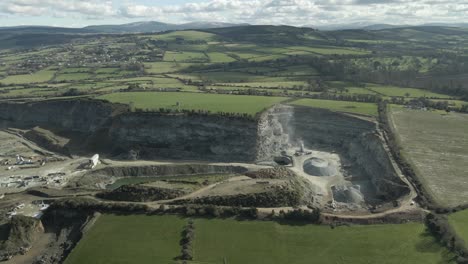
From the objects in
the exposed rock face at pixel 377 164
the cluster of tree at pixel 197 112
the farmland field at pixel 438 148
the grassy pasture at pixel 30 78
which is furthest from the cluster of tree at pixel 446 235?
the grassy pasture at pixel 30 78

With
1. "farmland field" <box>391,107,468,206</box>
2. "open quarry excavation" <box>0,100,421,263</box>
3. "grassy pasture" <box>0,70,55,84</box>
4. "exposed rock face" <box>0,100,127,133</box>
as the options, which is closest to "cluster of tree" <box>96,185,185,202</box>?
"open quarry excavation" <box>0,100,421,263</box>

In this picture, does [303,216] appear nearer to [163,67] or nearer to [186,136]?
[186,136]

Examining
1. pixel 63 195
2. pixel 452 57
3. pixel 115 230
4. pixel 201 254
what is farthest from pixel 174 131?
pixel 452 57

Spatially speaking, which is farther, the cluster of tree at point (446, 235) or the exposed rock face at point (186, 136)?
the exposed rock face at point (186, 136)

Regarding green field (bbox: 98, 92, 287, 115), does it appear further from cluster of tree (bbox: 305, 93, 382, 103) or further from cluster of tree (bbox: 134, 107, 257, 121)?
cluster of tree (bbox: 305, 93, 382, 103)

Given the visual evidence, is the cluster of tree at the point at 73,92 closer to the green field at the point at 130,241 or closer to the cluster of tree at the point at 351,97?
the cluster of tree at the point at 351,97

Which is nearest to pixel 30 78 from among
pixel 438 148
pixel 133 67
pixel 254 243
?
pixel 133 67
